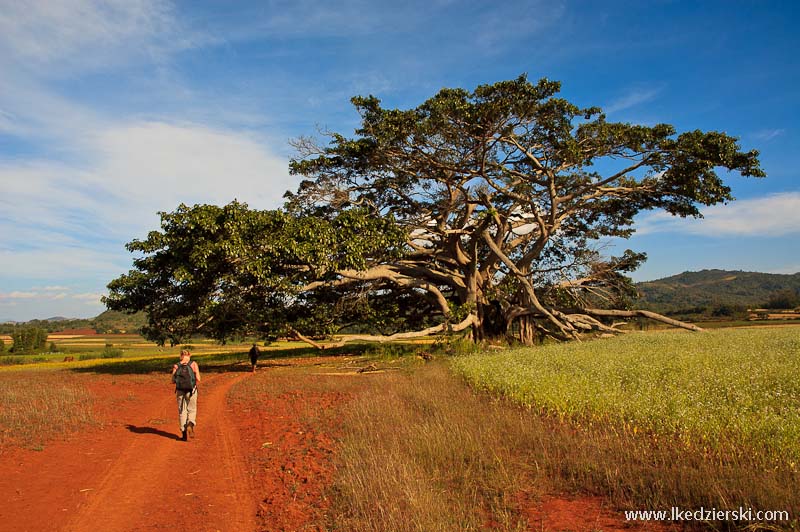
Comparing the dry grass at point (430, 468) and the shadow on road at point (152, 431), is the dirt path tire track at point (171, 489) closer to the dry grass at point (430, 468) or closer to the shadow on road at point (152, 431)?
the shadow on road at point (152, 431)

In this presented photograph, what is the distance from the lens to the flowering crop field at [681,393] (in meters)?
5.55

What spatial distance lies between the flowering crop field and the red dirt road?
499 centimetres

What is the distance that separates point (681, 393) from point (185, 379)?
8728 mm

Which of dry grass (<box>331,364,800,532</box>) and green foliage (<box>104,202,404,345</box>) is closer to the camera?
dry grass (<box>331,364,800,532</box>)

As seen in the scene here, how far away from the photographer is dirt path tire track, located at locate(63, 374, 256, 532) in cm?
525

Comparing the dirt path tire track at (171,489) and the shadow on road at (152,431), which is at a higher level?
the shadow on road at (152,431)

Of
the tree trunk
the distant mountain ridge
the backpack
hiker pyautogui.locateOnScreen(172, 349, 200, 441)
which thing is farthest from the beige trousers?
the distant mountain ridge

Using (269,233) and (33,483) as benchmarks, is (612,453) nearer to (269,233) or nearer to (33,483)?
(33,483)

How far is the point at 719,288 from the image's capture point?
12825 cm

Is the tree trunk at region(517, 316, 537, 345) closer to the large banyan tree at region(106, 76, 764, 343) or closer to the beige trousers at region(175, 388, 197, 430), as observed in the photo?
the large banyan tree at region(106, 76, 764, 343)

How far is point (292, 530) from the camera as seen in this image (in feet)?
16.4

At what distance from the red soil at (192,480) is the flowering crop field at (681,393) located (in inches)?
74.2

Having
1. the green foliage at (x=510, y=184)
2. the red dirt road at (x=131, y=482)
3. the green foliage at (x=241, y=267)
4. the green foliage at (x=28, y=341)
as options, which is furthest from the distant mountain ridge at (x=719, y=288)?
the red dirt road at (x=131, y=482)

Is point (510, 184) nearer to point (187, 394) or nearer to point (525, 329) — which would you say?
point (525, 329)
